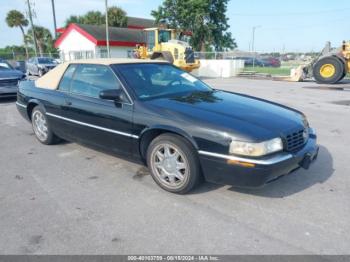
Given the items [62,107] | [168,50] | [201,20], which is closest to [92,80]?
[62,107]

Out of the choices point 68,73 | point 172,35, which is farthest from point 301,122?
point 172,35

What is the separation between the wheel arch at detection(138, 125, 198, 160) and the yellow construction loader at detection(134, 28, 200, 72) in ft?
49.7

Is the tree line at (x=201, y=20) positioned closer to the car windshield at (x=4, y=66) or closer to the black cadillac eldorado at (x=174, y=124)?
the car windshield at (x=4, y=66)

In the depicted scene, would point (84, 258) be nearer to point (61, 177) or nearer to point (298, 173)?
point (61, 177)

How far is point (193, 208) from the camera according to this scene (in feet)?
10.9

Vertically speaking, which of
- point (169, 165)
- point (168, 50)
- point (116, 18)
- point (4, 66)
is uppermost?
point (116, 18)

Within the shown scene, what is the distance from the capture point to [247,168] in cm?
309

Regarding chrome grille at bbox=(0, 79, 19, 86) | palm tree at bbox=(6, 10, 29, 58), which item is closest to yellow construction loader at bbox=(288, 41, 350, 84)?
chrome grille at bbox=(0, 79, 19, 86)

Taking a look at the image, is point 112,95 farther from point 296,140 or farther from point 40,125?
point 40,125

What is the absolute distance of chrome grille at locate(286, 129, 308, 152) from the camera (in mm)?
3360

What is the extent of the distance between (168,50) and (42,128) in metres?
15.2

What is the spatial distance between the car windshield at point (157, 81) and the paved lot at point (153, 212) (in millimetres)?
1082

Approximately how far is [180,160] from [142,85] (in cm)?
118

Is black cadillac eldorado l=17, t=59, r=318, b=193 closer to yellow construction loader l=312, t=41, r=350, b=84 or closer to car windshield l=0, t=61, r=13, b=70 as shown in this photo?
car windshield l=0, t=61, r=13, b=70
